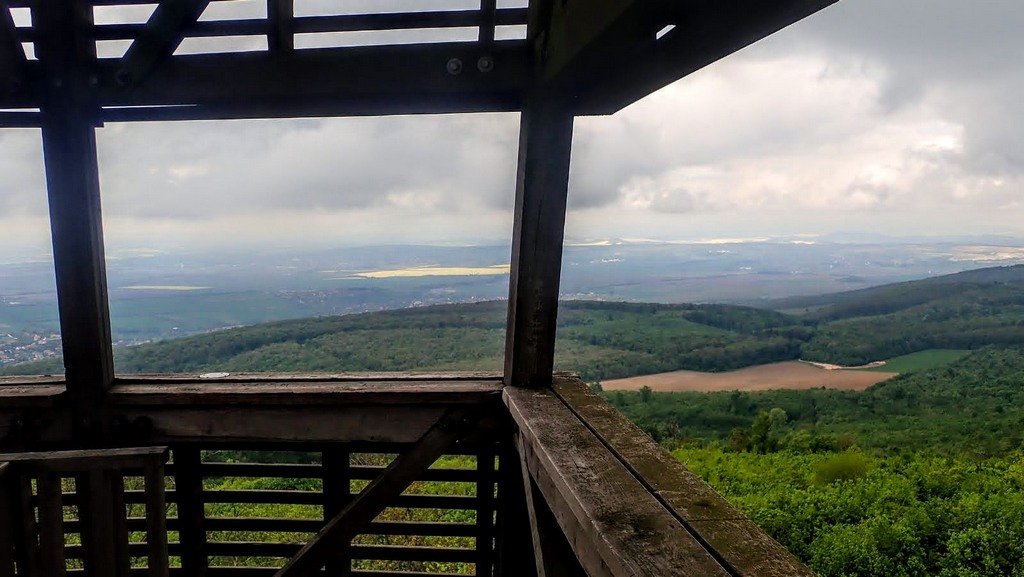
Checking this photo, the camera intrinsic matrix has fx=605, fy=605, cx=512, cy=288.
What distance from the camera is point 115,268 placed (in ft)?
8.51

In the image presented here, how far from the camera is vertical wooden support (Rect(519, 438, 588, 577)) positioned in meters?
2.02

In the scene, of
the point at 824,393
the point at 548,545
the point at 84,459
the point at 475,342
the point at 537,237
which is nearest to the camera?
the point at 548,545

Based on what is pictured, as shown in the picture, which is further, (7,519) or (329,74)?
(329,74)

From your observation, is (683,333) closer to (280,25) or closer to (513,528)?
(513,528)

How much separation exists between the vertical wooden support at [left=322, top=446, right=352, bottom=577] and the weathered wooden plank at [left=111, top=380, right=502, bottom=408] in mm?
328

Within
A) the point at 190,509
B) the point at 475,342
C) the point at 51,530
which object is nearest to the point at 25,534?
the point at 51,530

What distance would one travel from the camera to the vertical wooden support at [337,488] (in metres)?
2.75

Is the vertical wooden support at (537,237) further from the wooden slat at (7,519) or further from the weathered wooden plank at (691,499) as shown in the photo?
the wooden slat at (7,519)

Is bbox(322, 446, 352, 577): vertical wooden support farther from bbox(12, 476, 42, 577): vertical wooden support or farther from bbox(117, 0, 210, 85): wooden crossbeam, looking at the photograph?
bbox(117, 0, 210, 85): wooden crossbeam

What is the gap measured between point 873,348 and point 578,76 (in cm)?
Result: 3500

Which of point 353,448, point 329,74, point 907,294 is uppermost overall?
point 329,74

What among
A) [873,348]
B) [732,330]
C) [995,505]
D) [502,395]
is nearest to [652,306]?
[732,330]

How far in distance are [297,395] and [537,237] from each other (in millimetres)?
1219

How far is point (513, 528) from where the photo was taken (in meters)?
2.79
